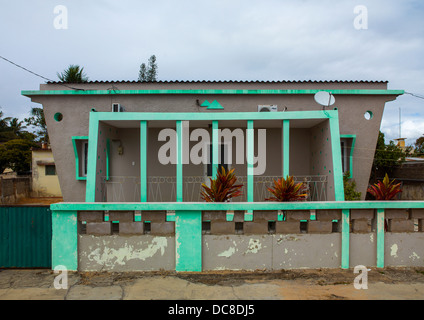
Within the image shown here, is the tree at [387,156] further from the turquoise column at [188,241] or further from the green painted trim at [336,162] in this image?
the turquoise column at [188,241]

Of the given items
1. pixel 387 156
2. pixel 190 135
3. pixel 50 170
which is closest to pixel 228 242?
pixel 190 135

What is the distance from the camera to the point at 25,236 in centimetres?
496

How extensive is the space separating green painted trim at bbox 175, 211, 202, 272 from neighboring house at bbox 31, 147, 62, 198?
14841 mm

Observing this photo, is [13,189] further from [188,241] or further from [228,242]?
[228,242]

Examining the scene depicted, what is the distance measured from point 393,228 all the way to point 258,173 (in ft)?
13.9

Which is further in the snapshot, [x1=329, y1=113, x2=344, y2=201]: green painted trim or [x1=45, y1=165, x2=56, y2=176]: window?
[x1=45, y1=165, x2=56, y2=176]: window

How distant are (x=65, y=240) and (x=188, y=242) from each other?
76.3 inches

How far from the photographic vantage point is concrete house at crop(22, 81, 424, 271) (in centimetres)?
468

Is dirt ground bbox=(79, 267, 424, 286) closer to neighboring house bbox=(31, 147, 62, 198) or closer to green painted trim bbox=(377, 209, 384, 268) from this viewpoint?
green painted trim bbox=(377, 209, 384, 268)

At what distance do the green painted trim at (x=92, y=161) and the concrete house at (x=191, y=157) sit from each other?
0.06 ft

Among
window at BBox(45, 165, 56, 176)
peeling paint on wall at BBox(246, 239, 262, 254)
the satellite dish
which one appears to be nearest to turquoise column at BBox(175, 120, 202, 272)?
peeling paint on wall at BBox(246, 239, 262, 254)

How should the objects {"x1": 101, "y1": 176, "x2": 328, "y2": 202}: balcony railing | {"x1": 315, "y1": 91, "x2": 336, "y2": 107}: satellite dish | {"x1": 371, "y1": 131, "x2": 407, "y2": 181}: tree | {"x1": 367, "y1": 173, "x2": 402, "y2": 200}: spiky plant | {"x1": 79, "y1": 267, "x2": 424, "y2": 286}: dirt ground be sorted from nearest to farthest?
{"x1": 79, "y1": 267, "x2": 424, "y2": 286}: dirt ground < {"x1": 367, "y1": 173, "x2": 402, "y2": 200}: spiky plant < {"x1": 315, "y1": 91, "x2": 336, "y2": 107}: satellite dish < {"x1": 101, "y1": 176, "x2": 328, "y2": 202}: balcony railing < {"x1": 371, "y1": 131, "x2": 407, "y2": 181}: tree
